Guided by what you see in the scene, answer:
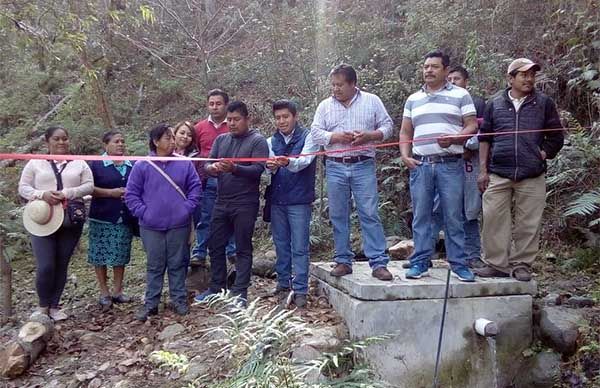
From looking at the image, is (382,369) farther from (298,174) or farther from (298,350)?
(298,174)

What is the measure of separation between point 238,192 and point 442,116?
1.89 m

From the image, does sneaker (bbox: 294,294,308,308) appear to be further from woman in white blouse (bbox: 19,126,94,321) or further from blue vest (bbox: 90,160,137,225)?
woman in white blouse (bbox: 19,126,94,321)

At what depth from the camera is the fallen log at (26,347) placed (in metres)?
4.62

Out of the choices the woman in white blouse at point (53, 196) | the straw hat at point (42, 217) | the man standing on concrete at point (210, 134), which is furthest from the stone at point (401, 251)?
the straw hat at point (42, 217)

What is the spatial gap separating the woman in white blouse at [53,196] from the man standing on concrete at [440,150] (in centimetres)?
312

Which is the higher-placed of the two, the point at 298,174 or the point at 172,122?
the point at 172,122

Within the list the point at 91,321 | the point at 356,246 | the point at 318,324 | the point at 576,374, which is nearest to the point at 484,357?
the point at 576,374

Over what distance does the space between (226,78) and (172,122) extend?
5.07 ft

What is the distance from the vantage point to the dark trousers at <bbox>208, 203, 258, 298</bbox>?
16.6 ft

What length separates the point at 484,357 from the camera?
4961 millimetres

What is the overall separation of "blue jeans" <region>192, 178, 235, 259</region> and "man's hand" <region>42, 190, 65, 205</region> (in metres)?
1.41

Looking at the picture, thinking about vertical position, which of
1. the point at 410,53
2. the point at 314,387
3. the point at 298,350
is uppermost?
the point at 410,53

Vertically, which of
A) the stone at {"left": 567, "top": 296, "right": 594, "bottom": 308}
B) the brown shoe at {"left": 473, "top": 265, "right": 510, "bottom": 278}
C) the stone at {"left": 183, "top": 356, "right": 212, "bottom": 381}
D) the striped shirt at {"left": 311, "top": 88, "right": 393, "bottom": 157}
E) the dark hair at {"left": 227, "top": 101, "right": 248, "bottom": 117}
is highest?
the dark hair at {"left": 227, "top": 101, "right": 248, "bottom": 117}

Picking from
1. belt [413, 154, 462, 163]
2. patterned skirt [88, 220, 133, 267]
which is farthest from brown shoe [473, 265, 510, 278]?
patterned skirt [88, 220, 133, 267]
